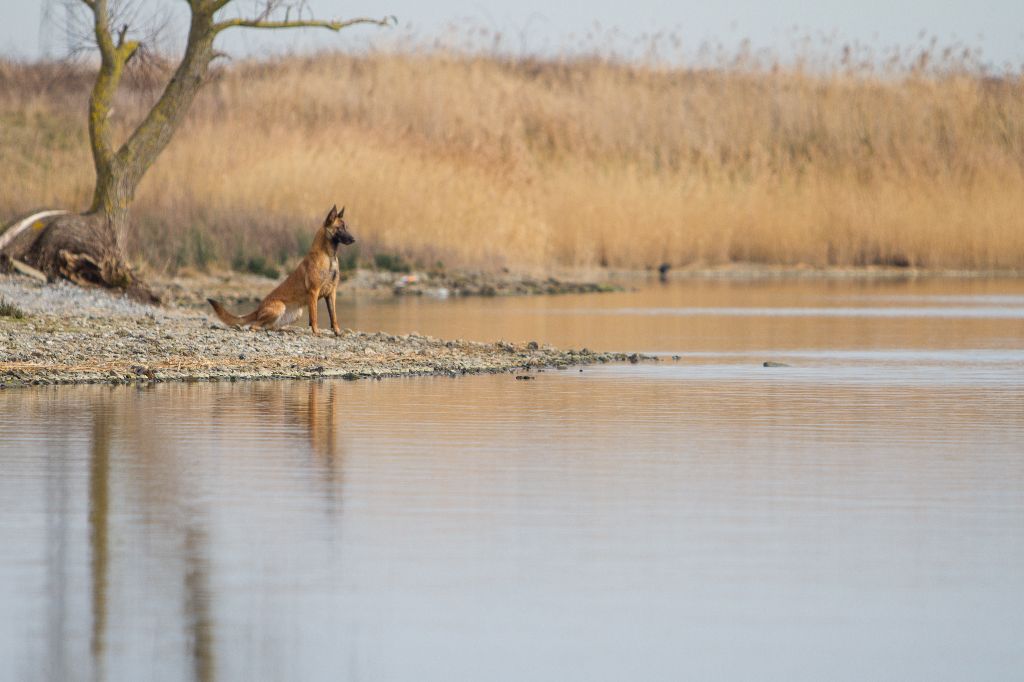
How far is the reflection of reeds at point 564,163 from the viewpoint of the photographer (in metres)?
33.9

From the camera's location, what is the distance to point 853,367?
1695 cm

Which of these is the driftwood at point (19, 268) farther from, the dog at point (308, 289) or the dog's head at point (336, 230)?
the dog's head at point (336, 230)

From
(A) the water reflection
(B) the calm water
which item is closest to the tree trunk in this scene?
(B) the calm water

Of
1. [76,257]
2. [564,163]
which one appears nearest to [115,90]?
[76,257]

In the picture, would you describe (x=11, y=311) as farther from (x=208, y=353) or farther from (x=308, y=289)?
(x=208, y=353)

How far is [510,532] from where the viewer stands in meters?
7.55

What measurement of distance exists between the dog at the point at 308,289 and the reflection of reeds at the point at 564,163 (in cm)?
1418

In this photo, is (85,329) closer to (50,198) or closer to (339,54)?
(50,198)

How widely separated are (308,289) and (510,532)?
422 inches

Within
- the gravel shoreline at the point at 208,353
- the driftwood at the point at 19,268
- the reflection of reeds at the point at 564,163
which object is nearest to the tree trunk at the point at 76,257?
the driftwood at the point at 19,268

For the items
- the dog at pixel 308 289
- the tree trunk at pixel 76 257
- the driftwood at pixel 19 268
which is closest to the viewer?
the dog at pixel 308 289

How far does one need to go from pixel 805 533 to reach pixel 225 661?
9.44 ft

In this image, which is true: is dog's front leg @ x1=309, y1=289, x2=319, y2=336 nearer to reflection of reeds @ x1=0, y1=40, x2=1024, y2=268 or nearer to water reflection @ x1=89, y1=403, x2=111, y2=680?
water reflection @ x1=89, y1=403, x2=111, y2=680

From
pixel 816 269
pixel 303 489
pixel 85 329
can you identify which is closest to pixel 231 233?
pixel 816 269
